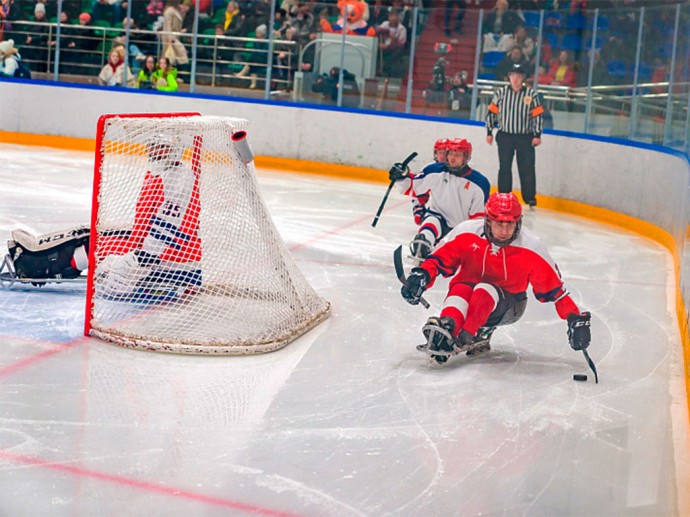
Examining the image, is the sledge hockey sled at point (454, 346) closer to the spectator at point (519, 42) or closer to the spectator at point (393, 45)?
the spectator at point (519, 42)

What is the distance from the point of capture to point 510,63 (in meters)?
10.6

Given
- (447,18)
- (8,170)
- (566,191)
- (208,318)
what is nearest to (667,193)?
(566,191)

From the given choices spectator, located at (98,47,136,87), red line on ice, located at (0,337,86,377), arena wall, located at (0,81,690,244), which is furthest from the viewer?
spectator, located at (98,47,136,87)

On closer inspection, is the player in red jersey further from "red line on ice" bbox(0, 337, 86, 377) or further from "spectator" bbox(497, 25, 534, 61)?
"spectator" bbox(497, 25, 534, 61)

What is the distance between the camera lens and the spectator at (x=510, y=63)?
10539 mm

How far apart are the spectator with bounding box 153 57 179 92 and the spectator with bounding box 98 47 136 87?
300mm

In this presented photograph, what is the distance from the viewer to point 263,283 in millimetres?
5215

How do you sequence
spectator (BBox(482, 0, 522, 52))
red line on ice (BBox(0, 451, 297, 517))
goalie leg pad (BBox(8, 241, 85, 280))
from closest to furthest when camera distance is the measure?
red line on ice (BBox(0, 451, 297, 517)) → goalie leg pad (BBox(8, 241, 85, 280)) → spectator (BBox(482, 0, 522, 52))

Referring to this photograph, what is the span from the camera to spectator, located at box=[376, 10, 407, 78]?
11.2m

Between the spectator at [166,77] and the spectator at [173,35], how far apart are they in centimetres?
7

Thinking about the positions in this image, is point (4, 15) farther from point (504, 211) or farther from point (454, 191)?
point (504, 211)

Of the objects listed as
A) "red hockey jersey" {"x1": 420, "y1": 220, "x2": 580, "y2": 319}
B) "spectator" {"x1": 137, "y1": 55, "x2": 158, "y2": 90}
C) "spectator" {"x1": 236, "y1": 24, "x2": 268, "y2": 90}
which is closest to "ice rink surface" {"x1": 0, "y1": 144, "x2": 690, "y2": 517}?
"red hockey jersey" {"x1": 420, "y1": 220, "x2": 580, "y2": 319}

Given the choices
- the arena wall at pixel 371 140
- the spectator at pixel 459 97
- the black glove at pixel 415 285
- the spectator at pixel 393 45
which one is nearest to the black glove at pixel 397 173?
the arena wall at pixel 371 140

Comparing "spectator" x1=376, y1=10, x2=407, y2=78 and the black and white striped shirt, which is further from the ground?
"spectator" x1=376, y1=10, x2=407, y2=78
